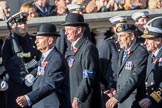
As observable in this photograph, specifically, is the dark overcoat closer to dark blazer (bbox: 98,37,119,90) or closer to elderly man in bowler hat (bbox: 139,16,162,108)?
dark blazer (bbox: 98,37,119,90)

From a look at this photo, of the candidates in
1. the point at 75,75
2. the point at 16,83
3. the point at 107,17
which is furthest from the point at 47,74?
the point at 107,17

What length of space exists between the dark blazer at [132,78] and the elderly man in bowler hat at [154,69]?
3.4 inches

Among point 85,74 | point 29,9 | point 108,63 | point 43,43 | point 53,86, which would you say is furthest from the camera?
point 29,9

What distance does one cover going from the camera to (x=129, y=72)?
33.3 feet

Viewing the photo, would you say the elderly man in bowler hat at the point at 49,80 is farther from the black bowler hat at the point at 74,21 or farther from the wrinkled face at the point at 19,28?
the wrinkled face at the point at 19,28

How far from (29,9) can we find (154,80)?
3.81m

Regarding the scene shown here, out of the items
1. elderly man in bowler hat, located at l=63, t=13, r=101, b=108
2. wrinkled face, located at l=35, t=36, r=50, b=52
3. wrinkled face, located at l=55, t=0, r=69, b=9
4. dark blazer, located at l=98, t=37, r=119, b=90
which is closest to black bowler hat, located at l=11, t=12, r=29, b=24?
dark blazer, located at l=98, t=37, r=119, b=90

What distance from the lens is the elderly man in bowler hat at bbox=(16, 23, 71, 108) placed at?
9.22m

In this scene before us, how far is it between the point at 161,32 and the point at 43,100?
1.87 m

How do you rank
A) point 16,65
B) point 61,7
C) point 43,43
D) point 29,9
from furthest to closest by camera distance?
point 61,7, point 29,9, point 16,65, point 43,43

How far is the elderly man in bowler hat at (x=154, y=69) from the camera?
32.2 feet

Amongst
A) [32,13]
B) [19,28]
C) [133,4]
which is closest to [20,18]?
[19,28]

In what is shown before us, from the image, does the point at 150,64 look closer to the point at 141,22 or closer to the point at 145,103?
the point at 145,103

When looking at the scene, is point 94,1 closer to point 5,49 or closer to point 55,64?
point 5,49
